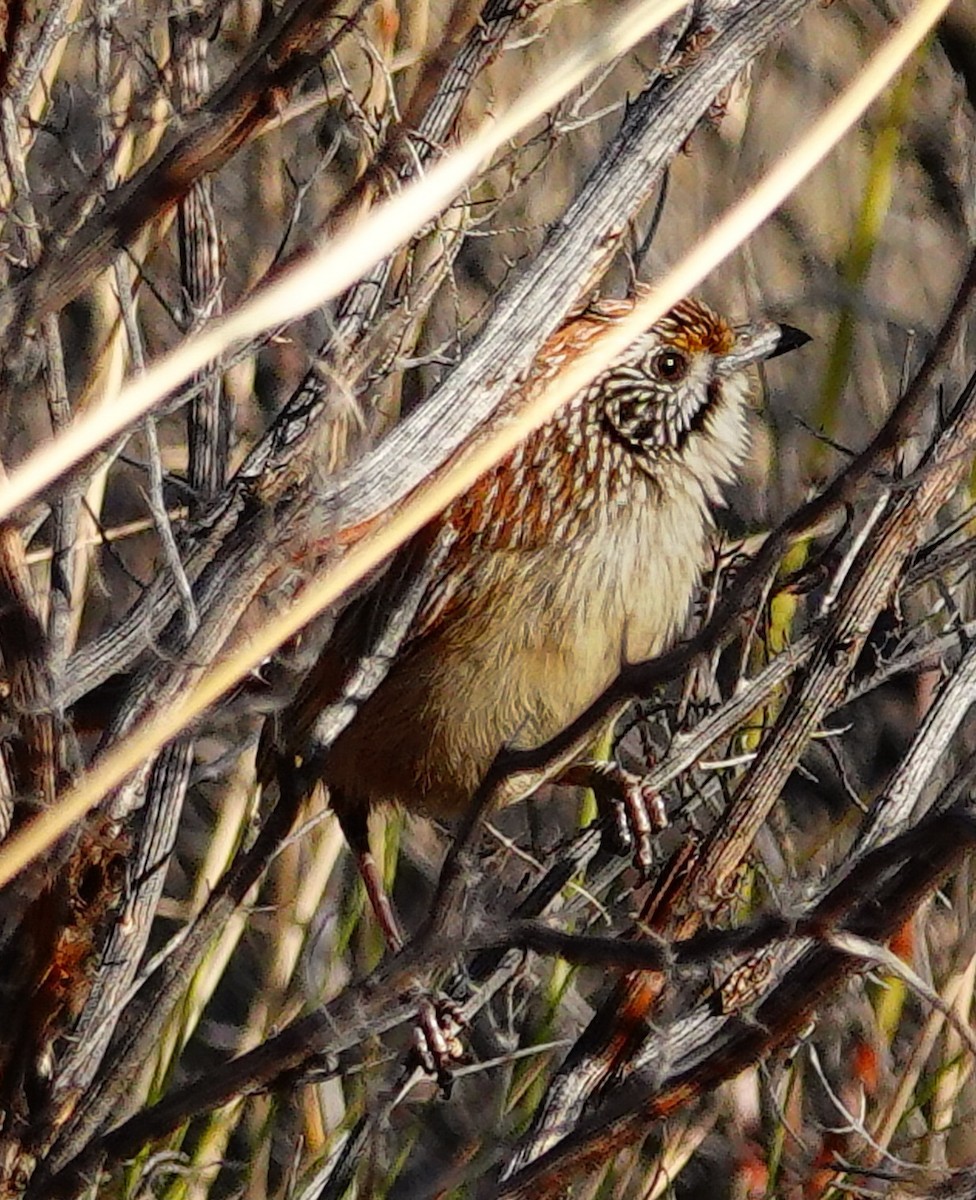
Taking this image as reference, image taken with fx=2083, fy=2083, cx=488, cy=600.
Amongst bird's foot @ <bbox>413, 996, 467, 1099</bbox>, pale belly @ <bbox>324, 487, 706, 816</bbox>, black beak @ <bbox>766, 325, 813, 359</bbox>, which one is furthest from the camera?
black beak @ <bbox>766, 325, 813, 359</bbox>

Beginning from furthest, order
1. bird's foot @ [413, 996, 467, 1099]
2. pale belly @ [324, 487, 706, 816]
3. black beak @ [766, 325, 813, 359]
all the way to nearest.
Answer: black beak @ [766, 325, 813, 359]
pale belly @ [324, 487, 706, 816]
bird's foot @ [413, 996, 467, 1099]

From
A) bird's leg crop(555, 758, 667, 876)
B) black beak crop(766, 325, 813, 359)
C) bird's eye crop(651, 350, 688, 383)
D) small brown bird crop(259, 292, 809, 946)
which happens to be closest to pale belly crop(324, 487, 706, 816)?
small brown bird crop(259, 292, 809, 946)

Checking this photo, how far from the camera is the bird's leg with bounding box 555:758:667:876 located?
3.20 m

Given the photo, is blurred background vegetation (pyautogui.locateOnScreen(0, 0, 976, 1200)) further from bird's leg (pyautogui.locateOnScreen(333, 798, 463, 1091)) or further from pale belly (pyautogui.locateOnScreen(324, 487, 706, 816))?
pale belly (pyautogui.locateOnScreen(324, 487, 706, 816))

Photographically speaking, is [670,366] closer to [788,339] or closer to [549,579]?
[788,339]

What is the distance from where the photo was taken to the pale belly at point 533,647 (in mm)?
3398

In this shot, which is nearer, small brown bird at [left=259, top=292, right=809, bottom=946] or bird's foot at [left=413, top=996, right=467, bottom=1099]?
bird's foot at [left=413, top=996, right=467, bottom=1099]

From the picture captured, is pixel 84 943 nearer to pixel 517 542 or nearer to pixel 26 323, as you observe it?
pixel 26 323

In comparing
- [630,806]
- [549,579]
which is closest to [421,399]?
[549,579]

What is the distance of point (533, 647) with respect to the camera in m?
3.41

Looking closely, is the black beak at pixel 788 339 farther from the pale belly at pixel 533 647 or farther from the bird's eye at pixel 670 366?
the pale belly at pixel 533 647

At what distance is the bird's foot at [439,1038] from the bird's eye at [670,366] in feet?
3.95

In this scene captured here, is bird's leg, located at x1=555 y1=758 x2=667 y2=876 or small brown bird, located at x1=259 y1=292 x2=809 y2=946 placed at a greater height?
small brown bird, located at x1=259 y1=292 x2=809 y2=946

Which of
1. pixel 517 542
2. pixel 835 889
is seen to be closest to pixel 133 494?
pixel 517 542
